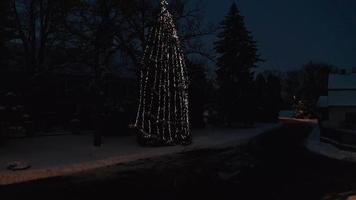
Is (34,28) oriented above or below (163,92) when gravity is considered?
above

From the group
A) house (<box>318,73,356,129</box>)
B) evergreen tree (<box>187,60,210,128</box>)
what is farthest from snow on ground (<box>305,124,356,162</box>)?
house (<box>318,73,356,129</box>)

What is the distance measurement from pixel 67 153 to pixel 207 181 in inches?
315

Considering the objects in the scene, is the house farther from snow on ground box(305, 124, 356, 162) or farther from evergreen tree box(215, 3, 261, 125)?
snow on ground box(305, 124, 356, 162)

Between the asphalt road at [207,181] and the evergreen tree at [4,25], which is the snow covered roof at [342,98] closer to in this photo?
the asphalt road at [207,181]

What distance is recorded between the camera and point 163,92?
23.3m

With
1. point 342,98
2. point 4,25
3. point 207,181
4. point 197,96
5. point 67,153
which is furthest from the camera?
point 342,98

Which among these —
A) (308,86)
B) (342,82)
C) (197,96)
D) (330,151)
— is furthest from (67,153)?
(308,86)

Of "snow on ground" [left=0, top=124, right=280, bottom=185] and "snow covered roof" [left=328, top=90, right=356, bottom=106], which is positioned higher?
"snow covered roof" [left=328, top=90, right=356, bottom=106]

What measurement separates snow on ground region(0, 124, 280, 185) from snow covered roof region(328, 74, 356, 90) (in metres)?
32.8

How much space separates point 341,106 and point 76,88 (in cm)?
3427

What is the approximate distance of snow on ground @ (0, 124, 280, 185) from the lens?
1412 cm

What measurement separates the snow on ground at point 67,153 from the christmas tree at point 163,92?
98 cm

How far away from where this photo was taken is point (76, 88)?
27547mm

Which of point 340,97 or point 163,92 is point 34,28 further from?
point 340,97
